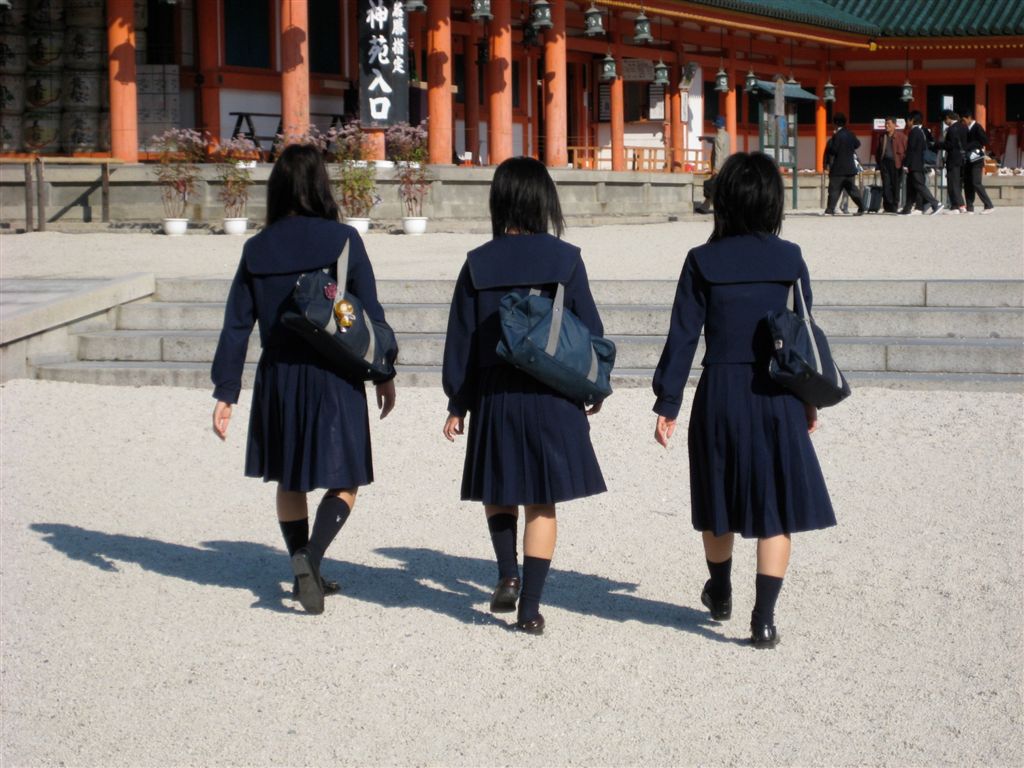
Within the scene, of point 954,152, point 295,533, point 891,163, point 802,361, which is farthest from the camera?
point 891,163

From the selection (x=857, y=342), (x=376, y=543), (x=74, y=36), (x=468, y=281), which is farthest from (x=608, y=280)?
(x=74, y=36)

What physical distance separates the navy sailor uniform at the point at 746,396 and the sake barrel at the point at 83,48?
53.4 feet

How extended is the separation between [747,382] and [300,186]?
150 cm

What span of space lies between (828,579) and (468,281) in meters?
1.68

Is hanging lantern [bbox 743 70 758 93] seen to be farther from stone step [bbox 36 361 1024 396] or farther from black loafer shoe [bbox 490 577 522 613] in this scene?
black loafer shoe [bbox 490 577 522 613]

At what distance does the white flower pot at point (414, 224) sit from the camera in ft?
53.8

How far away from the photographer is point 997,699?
12.8 ft

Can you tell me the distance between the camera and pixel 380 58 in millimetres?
16844

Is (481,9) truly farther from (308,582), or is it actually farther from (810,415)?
(810,415)

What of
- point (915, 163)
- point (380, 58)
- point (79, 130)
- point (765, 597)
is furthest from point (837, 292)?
point (79, 130)

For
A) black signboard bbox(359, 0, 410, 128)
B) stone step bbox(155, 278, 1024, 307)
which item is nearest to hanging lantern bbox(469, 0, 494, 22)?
black signboard bbox(359, 0, 410, 128)

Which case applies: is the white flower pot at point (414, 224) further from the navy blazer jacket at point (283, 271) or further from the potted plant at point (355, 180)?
the navy blazer jacket at point (283, 271)

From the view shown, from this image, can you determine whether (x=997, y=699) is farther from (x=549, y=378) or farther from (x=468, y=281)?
(x=468, y=281)

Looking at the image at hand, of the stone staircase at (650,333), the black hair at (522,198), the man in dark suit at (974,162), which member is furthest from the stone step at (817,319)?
the man in dark suit at (974,162)
